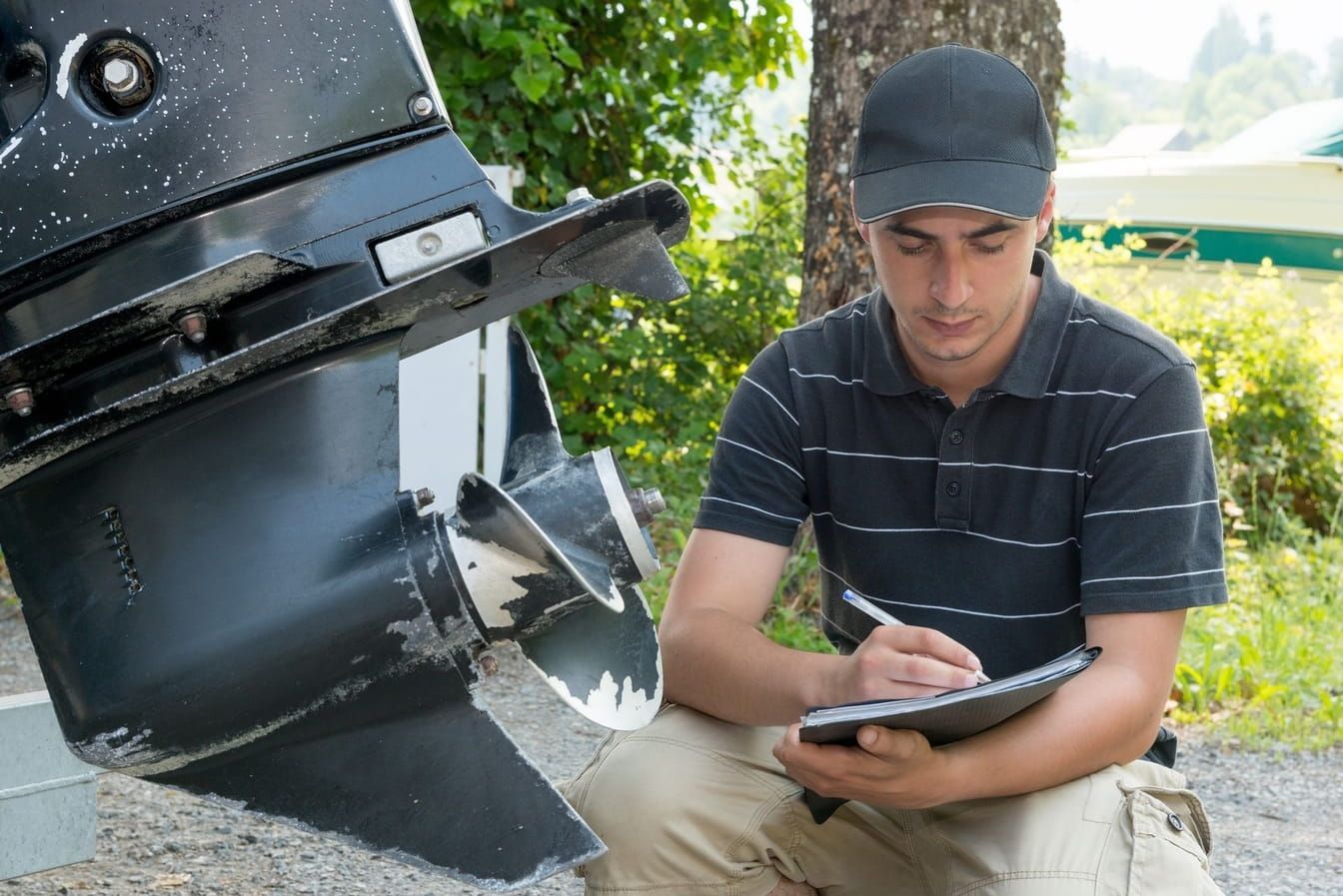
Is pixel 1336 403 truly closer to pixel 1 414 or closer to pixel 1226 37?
pixel 1 414

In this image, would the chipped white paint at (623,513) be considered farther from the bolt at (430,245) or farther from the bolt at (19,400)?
the bolt at (19,400)

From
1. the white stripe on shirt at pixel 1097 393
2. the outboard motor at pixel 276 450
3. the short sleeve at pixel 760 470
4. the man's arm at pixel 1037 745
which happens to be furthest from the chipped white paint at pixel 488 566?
the white stripe on shirt at pixel 1097 393

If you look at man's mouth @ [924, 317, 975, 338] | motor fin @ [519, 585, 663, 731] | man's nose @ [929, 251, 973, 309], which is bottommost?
motor fin @ [519, 585, 663, 731]

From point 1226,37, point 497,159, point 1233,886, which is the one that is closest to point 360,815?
point 1233,886

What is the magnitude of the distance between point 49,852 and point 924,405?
1357 mm

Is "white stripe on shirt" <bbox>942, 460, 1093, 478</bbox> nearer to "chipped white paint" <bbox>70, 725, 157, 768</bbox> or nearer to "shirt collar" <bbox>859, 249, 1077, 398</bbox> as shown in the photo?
"shirt collar" <bbox>859, 249, 1077, 398</bbox>

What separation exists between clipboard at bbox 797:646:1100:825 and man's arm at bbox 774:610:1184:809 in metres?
0.02

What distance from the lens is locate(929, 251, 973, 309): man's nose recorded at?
75.9 inches

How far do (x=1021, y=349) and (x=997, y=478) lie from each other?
0.18 meters

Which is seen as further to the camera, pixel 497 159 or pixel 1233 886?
pixel 497 159

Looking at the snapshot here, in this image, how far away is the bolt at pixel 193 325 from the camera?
4.44 feet

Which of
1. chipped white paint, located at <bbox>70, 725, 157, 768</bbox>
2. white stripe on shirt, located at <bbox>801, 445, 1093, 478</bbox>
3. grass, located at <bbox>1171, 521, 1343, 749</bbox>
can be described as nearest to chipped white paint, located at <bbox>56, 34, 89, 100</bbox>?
chipped white paint, located at <bbox>70, 725, 157, 768</bbox>

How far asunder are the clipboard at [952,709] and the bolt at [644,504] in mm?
347

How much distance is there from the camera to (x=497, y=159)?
5508 millimetres
